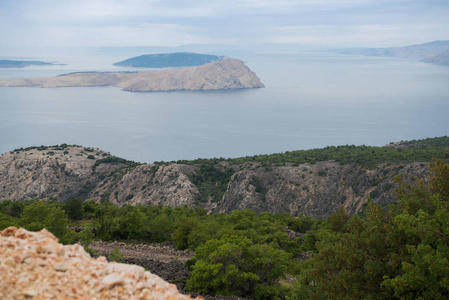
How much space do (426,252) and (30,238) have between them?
11225mm

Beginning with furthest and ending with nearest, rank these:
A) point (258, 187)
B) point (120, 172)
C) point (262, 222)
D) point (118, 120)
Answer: point (118, 120) → point (120, 172) → point (258, 187) → point (262, 222)

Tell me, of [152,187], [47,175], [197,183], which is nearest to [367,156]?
[197,183]

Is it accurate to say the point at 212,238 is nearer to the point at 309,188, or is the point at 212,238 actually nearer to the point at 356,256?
the point at 356,256

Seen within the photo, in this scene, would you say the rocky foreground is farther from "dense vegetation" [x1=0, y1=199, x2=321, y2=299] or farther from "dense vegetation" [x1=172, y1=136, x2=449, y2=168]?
"dense vegetation" [x1=172, y1=136, x2=449, y2=168]

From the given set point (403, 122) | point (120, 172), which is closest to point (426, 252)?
point (120, 172)

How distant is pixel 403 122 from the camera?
584 feet

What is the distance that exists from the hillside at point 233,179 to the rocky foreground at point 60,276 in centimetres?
4425

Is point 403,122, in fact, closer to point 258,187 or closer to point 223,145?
point 223,145

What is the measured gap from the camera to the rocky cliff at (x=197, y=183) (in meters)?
56.8

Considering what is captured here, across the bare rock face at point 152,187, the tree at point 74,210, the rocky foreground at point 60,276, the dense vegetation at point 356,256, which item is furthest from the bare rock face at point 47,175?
the rocky foreground at point 60,276

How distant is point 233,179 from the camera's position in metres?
65.3

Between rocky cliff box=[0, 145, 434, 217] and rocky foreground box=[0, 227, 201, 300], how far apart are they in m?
48.8

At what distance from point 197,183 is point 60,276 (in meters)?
61.5

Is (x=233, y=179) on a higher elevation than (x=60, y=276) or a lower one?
lower
